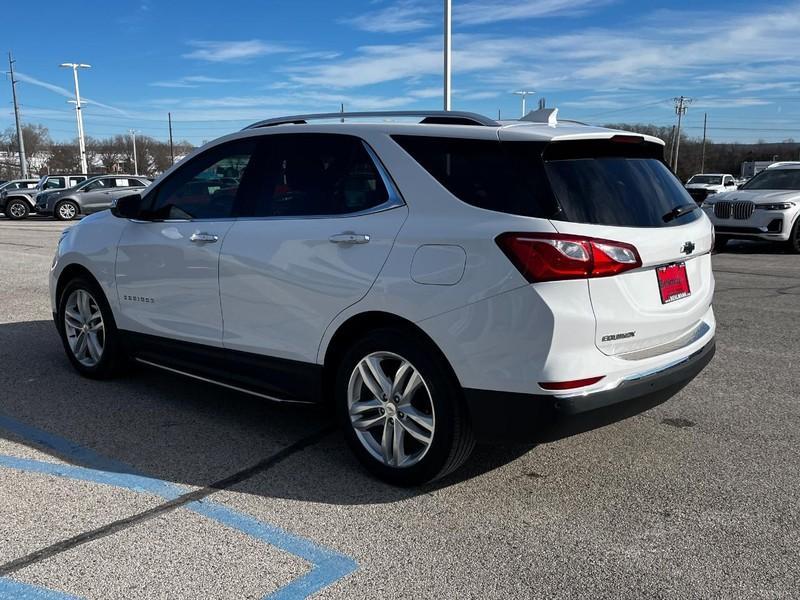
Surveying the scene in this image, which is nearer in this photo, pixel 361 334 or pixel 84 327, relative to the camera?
pixel 361 334

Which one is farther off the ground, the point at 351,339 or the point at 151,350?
the point at 351,339

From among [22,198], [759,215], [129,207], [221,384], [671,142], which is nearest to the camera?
[221,384]

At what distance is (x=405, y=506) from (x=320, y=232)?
1431 mm

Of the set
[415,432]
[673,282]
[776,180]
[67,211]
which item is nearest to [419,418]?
[415,432]

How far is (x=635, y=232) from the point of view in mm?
3219

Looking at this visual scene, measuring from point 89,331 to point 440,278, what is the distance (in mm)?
3330

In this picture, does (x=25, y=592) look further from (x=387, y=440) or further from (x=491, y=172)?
(x=491, y=172)

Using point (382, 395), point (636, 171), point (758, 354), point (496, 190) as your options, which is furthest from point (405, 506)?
point (758, 354)

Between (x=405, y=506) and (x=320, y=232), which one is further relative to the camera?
(x=320, y=232)

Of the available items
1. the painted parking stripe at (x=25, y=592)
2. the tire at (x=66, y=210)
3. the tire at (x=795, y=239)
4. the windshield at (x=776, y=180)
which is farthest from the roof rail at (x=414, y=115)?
the tire at (x=66, y=210)

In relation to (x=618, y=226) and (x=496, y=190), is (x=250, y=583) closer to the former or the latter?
(x=496, y=190)

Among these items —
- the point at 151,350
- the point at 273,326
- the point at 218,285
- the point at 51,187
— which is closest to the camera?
the point at 273,326

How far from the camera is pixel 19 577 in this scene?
2773 mm

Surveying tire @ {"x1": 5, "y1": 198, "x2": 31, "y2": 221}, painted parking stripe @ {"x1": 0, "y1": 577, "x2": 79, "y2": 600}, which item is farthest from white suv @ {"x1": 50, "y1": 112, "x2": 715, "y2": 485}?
tire @ {"x1": 5, "y1": 198, "x2": 31, "y2": 221}
